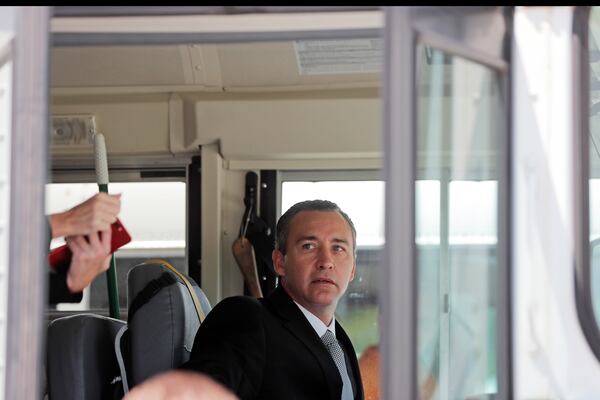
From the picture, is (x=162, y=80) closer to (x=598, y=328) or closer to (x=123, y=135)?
(x=123, y=135)

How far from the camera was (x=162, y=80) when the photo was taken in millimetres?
4051

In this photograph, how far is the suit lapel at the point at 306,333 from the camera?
298 cm

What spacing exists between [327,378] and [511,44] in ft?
4.29

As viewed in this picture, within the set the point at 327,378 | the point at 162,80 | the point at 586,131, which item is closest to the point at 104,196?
the point at 327,378

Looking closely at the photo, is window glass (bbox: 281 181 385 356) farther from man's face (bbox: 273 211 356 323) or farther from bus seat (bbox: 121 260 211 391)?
bus seat (bbox: 121 260 211 391)

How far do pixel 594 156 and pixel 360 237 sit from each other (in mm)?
2102

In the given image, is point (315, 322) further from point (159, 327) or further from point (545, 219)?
point (545, 219)

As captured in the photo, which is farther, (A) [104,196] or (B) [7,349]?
(A) [104,196]

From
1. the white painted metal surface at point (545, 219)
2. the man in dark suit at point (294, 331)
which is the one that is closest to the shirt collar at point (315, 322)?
the man in dark suit at point (294, 331)

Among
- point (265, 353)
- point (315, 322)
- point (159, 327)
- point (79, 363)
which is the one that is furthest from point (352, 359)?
point (79, 363)

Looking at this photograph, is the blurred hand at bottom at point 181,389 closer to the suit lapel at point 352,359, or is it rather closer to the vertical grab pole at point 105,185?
the suit lapel at point 352,359

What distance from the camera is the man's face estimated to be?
321 cm

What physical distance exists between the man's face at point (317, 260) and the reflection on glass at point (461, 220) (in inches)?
46.1

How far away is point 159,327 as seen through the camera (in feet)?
9.87
